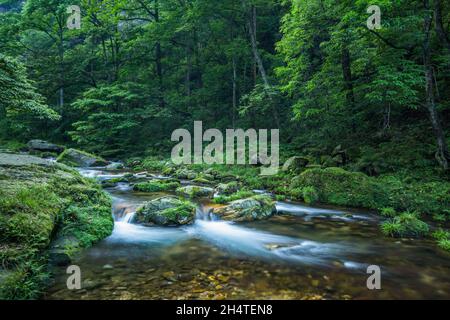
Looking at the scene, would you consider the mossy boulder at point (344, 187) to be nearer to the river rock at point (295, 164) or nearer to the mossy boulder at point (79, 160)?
the river rock at point (295, 164)

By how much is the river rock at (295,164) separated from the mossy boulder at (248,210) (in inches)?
196

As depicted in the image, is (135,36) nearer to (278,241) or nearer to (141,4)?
(141,4)

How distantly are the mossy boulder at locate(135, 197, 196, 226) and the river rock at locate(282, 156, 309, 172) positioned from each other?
6655mm

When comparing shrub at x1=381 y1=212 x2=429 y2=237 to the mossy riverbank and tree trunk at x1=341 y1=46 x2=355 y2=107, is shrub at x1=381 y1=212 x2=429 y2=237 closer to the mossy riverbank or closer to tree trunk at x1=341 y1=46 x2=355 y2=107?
the mossy riverbank

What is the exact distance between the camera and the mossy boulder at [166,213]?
294 inches

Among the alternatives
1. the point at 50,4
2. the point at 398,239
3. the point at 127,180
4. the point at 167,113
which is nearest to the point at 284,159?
the point at 127,180

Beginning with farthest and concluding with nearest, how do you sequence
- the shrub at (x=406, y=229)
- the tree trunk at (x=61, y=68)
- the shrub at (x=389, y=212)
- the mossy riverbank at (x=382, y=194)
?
1. the tree trunk at (x=61, y=68)
2. the shrub at (x=389, y=212)
3. the mossy riverbank at (x=382, y=194)
4. the shrub at (x=406, y=229)

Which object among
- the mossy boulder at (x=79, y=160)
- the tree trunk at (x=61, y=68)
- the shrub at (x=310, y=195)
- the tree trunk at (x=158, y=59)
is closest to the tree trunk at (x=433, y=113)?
the shrub at (x=310, y=195)

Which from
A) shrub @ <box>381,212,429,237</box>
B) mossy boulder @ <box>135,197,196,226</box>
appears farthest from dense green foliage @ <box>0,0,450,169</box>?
mossy boulder @ <box>135,197,196,226</box>

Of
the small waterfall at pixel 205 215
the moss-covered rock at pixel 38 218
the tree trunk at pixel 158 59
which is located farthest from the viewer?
the tree trunk at pixel 158 59

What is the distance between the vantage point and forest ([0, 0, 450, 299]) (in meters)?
5.11

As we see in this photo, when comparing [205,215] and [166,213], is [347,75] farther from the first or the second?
[166,213]

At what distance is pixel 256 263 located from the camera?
529 centimetres

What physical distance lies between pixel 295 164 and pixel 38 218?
10772 millimetres
